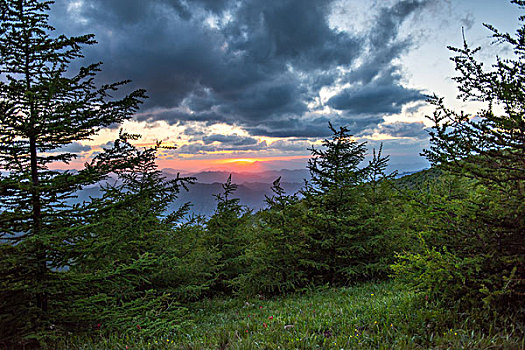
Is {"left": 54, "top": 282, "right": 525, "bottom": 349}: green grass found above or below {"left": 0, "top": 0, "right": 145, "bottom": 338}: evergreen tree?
below

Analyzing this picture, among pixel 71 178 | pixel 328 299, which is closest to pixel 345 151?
pixel 328 299

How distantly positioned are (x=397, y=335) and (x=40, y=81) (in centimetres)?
938

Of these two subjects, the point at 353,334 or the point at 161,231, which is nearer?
the point at 353,334

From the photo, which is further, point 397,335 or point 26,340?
point 26,340

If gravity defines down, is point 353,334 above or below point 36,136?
below

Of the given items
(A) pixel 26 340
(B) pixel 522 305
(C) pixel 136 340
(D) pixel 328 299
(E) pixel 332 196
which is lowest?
(D) pixel 328 299

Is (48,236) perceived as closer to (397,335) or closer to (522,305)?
(397,335)

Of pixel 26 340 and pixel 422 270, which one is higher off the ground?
pixel 422 270

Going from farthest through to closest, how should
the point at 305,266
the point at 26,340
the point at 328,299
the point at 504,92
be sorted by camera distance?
the point at 305,266, the point at 328,299, the point at 26,340, the point at 504,92

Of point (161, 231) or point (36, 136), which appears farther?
point (161, 231)

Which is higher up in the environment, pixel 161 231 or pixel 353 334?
pixel 161 231

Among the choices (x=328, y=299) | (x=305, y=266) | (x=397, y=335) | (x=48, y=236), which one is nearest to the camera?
(x=397, y=335)

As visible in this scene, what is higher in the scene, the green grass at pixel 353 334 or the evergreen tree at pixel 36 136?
the evergreen tree at pixel 36 136

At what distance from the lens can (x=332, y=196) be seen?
483 inches
